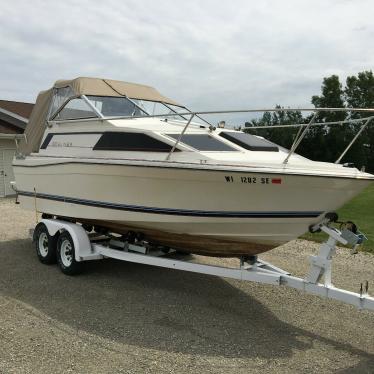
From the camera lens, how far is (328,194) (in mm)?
4617

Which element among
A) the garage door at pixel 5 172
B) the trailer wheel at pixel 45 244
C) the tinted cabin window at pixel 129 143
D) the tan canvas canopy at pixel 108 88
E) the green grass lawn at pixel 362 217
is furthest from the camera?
the garage door at pixel 5 172

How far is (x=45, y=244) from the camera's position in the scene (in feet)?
23.7

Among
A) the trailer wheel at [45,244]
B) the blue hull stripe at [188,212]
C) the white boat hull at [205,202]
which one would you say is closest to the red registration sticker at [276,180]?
the white boat hull at [205,202]

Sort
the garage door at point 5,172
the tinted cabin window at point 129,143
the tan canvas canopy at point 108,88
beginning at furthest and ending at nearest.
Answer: the garage door at point 5,172 < the tan canvas canopy at point 108,88 < the tinted cabin window at point 129,143

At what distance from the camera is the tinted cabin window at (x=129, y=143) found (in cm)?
554

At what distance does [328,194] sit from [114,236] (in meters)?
3.40

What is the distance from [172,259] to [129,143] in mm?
1506

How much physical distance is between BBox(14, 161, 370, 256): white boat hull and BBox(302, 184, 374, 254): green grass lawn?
11.5ft

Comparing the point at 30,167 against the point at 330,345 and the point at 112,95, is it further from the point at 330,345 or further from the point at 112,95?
the point at 330,345

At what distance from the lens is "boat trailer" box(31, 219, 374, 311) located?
14.7ft

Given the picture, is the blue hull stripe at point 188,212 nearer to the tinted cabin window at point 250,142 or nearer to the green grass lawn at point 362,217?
the tinted cabin window at point 250,142

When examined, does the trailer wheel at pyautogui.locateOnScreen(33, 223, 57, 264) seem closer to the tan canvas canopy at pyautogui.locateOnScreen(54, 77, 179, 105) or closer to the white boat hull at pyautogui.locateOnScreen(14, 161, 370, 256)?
the white boat hull at pyautogui.locateOnScreen(14, 161, 370, 256)

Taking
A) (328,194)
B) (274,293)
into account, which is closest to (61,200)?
(274,293)

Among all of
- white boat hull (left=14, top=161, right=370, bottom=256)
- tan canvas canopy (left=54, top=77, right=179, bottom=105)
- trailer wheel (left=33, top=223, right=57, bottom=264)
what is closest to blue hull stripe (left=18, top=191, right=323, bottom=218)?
white boat hull (left=14, top=161, right=370, bottom=256)
